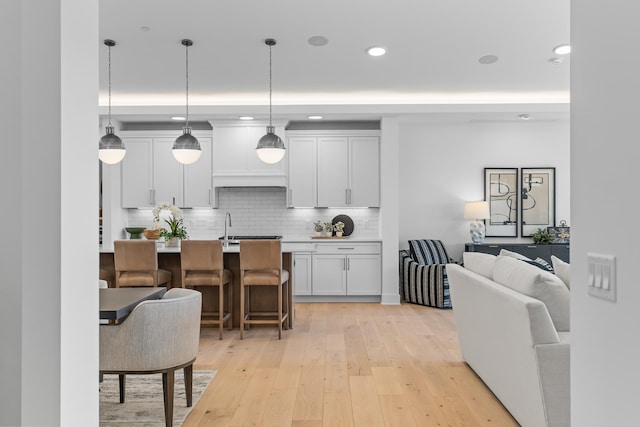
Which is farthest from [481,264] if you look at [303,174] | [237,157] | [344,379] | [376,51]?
[237,157]

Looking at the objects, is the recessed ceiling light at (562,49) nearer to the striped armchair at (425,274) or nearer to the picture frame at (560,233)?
the striped armchair at (425,274)

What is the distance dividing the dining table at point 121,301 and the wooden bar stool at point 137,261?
1.58m

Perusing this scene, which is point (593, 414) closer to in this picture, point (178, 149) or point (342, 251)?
point (178, 149)

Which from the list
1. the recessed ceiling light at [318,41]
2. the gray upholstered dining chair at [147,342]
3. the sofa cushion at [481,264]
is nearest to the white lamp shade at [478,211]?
the sofa cushion at [481,264]

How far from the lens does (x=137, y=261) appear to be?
16.0ft

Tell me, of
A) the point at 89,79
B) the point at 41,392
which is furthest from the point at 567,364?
the point at 89,79

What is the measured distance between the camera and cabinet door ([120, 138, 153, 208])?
7.20 metres

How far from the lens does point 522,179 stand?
24.7 feet

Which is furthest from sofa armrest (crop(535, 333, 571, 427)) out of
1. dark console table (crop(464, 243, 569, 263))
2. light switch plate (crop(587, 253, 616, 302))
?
dark console table (crop(464, 243, 569, 263))

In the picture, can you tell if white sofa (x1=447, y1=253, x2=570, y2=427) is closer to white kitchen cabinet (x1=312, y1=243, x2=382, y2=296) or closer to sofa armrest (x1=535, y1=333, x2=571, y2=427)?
sofa armrest (x1=535, y1=333, x2=571, y2=427)

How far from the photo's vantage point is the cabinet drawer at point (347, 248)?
6891 mm

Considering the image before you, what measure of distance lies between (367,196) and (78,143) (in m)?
5.92

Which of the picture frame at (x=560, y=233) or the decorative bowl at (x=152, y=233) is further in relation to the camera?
the picture frame at (x=560, y=233)

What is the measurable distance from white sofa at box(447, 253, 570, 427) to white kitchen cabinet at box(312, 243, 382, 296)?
3.07 metres
